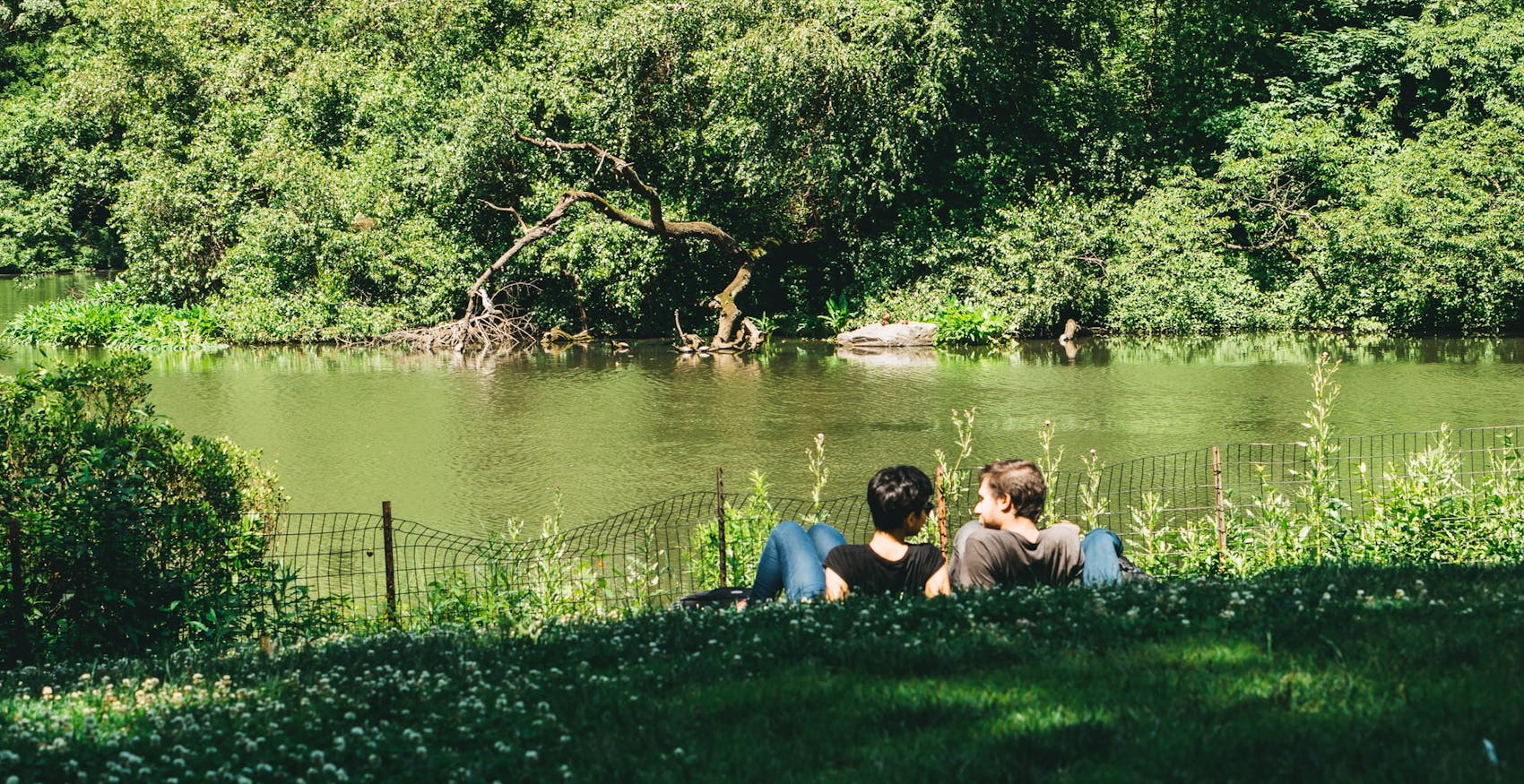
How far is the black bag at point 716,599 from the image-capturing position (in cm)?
694

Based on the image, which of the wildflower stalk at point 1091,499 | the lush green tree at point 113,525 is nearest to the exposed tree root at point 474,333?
the wildflower stalk at point 1091,499

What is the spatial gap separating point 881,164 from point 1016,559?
2316cm

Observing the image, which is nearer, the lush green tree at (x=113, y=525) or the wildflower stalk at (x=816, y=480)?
the lush green tree at (x=113, y=525)

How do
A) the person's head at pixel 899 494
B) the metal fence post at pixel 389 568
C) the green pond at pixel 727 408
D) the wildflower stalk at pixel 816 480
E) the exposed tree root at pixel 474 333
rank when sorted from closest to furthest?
the person's head at pixel 899 494 → the metal fence post at pixel 389 568 → the wildflower stalk at pixel 816 480 → the green pond at pixel 727 408 → the exposed tree root at pixel 474 333

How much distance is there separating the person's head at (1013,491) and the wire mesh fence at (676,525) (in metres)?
2.10

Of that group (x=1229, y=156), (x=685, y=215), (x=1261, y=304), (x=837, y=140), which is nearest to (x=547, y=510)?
(x=837, y=140)

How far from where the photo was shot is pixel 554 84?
1205 inches

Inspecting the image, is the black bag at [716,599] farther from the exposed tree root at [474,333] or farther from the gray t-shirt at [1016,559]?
the exposed tree root at [474,333]

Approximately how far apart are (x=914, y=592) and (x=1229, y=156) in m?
27.5

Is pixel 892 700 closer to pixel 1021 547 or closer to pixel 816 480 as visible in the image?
pixel 1021 547

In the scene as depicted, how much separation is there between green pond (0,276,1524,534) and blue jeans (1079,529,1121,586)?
4.40 meters

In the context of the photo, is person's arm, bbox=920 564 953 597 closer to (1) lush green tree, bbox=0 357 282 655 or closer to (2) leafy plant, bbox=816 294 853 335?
(1) lush green tree, bbox=0 357 282 655

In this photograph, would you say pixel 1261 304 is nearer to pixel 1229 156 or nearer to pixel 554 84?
pixel 1229 156

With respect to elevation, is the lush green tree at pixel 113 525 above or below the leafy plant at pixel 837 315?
below
